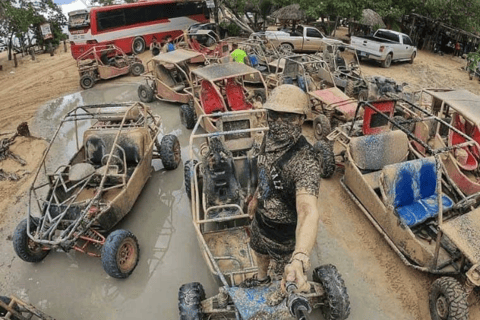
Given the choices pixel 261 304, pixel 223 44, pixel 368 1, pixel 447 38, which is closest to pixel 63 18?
pixel 223 44

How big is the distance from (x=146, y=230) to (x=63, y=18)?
20.0 metres

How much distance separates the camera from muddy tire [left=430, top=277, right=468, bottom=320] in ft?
12.2

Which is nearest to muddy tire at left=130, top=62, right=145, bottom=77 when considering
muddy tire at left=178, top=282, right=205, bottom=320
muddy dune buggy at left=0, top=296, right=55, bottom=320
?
muddy dune buggy at left=0, top=296, right=55, bottom=320

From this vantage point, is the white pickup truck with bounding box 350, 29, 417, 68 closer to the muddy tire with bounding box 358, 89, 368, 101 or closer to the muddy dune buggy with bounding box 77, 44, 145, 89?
the muddy tire with bounding box 358, 89, 368, 101

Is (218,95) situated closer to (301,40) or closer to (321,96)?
(321,96)

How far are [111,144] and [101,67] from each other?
310 inches

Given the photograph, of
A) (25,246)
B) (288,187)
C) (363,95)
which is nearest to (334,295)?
(288,187)

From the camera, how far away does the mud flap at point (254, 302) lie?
2787mm

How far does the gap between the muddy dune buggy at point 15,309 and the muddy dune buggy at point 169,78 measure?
23.6 feet

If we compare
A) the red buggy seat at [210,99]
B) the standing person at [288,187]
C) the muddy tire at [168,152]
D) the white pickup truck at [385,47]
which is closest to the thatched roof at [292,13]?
the white pickup truck at [385,47]

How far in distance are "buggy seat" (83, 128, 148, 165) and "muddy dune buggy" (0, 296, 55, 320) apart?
2.83 m

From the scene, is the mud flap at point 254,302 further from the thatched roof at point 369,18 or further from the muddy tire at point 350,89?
the thatched roof at point 369,18

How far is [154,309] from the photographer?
4.43 metres

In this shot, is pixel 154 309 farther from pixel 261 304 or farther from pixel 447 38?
pixel 447 38
